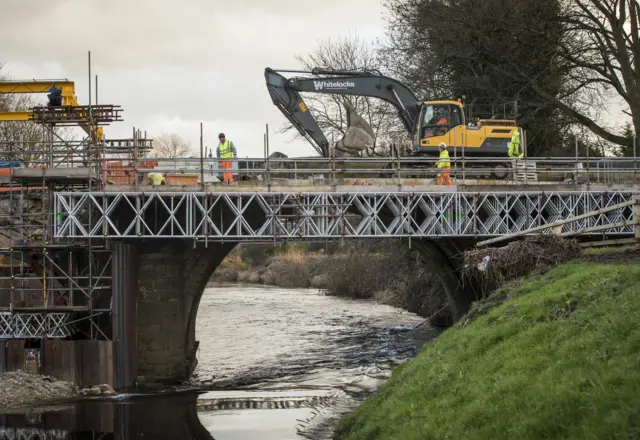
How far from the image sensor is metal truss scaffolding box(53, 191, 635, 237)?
22.0 meters

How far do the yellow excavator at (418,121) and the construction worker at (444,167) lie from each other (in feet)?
6.08

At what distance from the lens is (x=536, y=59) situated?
33.2m

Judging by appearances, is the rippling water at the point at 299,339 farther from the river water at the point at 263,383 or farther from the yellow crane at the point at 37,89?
the yellow crane at the point at 37,89

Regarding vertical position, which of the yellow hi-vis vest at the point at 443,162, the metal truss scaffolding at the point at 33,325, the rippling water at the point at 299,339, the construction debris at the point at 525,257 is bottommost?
the rippling water at the point at 299,339

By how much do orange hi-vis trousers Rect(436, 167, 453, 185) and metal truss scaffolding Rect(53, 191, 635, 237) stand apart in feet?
2.86

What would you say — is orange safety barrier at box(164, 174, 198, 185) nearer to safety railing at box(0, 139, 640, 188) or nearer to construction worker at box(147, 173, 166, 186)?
safety railing at box(0, 139, 640, 188)

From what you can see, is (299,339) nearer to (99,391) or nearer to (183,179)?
(183,179)

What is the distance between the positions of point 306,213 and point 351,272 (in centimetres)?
3049

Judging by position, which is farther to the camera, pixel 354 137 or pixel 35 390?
pixel 354 137

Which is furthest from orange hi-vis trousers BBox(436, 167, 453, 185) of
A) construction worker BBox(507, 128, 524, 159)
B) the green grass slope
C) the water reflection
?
the water reflection

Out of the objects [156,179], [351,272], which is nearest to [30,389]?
[156,179]

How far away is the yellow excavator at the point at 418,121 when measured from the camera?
88.9ft

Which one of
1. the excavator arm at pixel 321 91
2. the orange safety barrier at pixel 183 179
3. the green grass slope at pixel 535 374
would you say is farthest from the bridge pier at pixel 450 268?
the green grass slope at pixel 535 374

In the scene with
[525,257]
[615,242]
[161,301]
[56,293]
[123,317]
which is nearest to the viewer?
[525,257]
